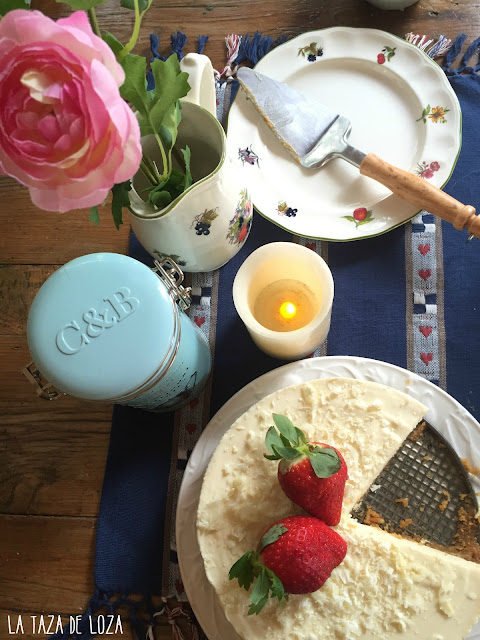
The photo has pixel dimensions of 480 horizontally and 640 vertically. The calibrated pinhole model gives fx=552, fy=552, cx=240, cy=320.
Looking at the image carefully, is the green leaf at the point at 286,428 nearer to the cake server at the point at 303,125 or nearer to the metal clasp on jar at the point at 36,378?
the metal clasp on jar at the point at 36,378

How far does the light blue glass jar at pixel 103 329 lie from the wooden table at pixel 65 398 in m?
0.26

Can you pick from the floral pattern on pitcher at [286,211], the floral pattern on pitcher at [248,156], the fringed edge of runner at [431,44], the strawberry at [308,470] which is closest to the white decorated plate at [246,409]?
the strawberry at [308,470]

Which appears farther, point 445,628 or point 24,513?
point 24,513

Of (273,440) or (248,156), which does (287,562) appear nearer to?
(273,440)

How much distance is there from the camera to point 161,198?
686mm

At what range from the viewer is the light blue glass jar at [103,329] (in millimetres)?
646

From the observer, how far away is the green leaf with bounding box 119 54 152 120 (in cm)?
54

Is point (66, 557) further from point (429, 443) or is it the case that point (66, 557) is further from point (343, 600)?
point (429, 443)

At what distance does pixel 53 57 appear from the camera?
0.39 meters

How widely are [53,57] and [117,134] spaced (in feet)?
0.22

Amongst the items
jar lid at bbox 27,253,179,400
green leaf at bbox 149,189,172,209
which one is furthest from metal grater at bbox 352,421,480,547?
green leaf at bbox 149,189,172,209

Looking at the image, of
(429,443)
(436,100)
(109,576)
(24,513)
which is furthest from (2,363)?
(436,100)

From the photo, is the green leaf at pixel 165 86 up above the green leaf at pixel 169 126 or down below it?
above

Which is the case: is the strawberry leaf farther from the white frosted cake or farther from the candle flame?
the candle flame
